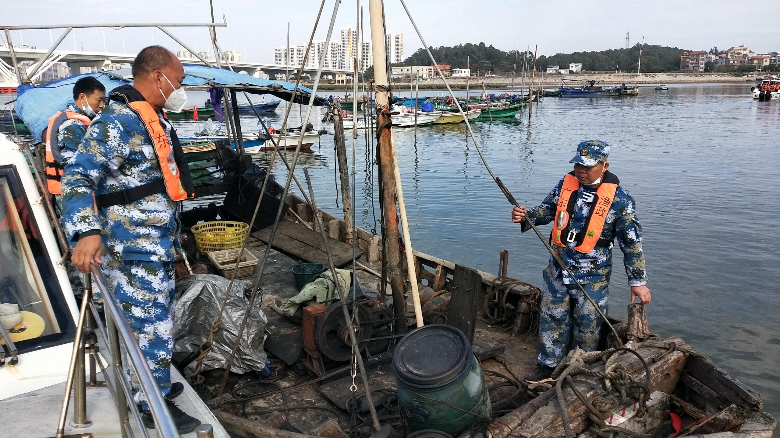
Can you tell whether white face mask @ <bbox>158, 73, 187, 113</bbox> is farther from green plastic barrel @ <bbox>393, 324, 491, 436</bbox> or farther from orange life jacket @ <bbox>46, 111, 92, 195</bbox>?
green plastic barrel @ <bbox>393, 324, 491, 436</bbox>

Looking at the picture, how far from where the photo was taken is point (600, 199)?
4.61 metres

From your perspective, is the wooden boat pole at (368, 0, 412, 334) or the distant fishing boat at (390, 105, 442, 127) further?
the distant fishing boat at (390, 105, 442, 127)

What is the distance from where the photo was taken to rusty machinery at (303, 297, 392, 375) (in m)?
4.90

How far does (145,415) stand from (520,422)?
2.42 m

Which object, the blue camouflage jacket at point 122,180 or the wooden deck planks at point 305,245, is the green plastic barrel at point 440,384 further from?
the wooden deck planks at point 305,245

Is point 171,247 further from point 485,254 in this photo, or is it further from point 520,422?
point 485,254

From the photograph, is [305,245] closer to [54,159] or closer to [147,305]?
[54,159]

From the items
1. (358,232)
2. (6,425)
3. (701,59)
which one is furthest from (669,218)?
(701,59)

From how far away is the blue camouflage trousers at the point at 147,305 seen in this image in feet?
9.96

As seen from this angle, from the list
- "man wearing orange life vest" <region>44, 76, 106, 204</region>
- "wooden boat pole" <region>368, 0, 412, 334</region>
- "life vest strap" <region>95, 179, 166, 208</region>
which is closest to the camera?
"life vest strap" <region>95, 179, 166, 208</region>

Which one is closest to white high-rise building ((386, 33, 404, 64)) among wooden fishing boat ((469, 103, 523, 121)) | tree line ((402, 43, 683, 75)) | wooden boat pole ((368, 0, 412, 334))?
wooden boat pole ((368, 0, 412, 334))

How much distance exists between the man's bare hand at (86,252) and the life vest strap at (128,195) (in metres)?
0.39

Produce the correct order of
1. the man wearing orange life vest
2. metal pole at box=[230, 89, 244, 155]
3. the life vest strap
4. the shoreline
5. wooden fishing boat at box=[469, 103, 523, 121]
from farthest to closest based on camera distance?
Answer: the shoreline < wooden fishing boat at box=[469, 103, 523, 121] < metal pole at box=[230, 89, 244, 155] < the man wearing orange life vest < the life vest strap

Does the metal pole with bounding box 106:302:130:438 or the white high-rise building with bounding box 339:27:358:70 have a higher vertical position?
the white high-rise building with bounding box 339:27:358:70
